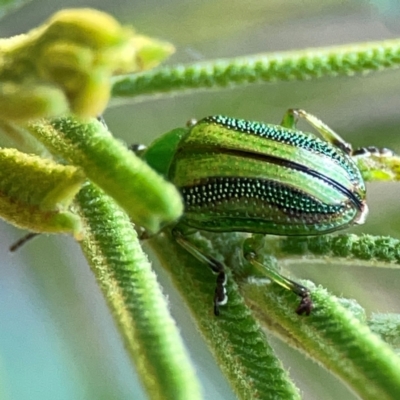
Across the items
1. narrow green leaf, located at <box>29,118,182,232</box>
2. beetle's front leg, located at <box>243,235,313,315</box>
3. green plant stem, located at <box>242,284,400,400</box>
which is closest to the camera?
narrow green leaf, located at <box>29,118,182,232</box>

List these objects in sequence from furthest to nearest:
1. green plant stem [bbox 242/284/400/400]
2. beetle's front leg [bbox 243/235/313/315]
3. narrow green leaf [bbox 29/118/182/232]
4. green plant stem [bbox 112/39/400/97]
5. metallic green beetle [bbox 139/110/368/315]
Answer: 1. metallic green beetle [bbox 139/110/368/315]
2. green plant stem [bbox 112/39/400/97]
3. beetle's front leg [bbox 243/235/313/315]
4. green plant stem [bbox 242/284/400/400]
5. narrow green leaf [bbox 29/118/182/232]

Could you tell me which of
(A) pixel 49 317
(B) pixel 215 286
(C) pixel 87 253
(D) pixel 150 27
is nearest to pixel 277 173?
(B) pixel 215 286

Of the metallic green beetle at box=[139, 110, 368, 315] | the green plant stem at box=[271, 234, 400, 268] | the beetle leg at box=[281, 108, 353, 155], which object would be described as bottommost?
the green plant stem at box=[271, 234, 400, 268]

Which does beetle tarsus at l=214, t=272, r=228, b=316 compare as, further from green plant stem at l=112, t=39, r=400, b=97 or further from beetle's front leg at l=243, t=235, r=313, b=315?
green plant stem at l=112, t=39, r=400, b=97

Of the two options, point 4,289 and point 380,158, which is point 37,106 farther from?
point 4,289

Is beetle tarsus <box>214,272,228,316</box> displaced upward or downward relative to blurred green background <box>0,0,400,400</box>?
downward

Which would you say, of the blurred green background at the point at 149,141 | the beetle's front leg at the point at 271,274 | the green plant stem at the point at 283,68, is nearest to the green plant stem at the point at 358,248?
the beetle's front leg at the point at 271,274

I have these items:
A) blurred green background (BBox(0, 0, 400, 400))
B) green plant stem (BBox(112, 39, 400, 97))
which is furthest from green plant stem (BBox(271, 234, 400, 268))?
blurred green background (BBox(0, 0, 400, 400))

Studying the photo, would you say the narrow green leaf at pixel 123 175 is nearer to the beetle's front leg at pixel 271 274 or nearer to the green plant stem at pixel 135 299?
the green plant stem at pixel 135 299
